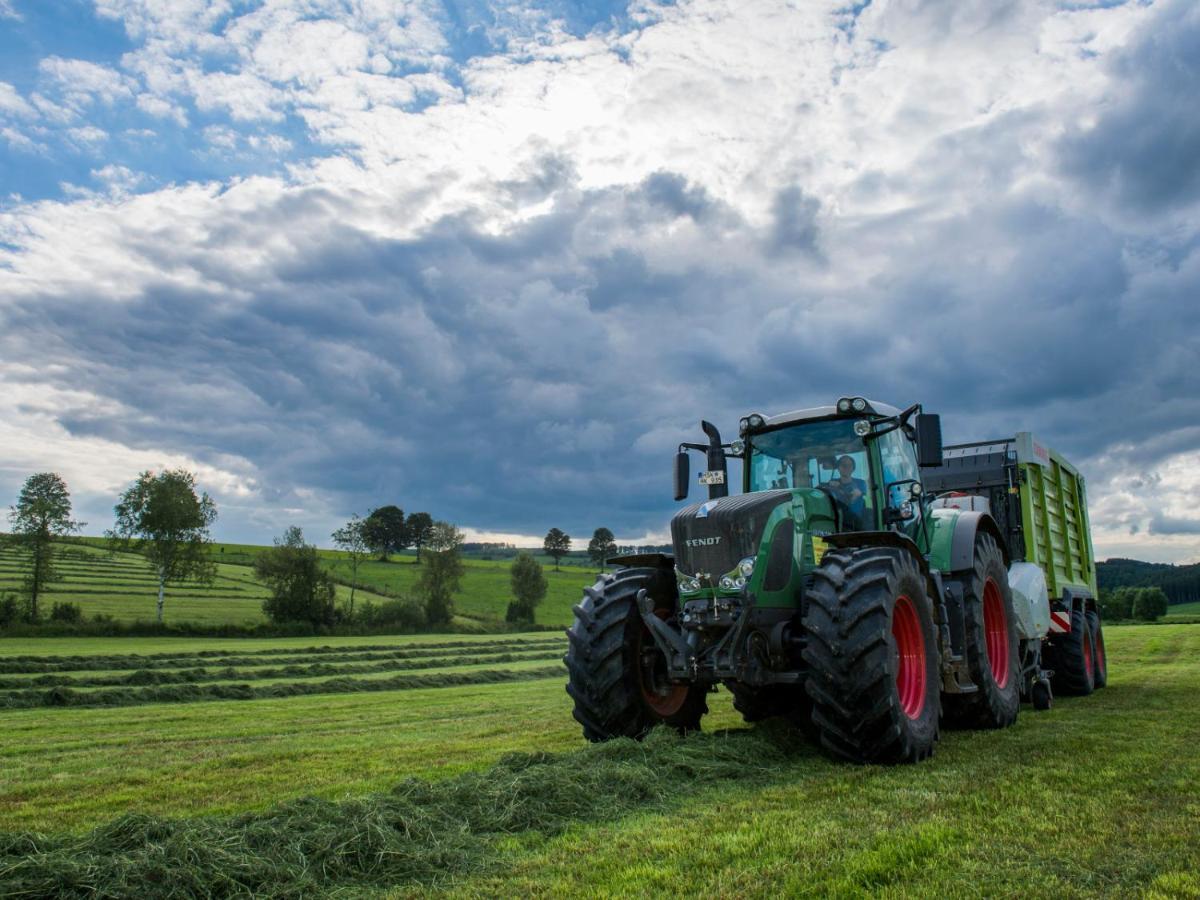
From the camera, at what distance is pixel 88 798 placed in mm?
7395

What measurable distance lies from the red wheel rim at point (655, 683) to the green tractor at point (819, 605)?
13mm

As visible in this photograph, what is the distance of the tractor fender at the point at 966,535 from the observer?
9570 millimetres

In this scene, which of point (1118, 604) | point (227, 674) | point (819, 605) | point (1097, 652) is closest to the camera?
point (819, 605)

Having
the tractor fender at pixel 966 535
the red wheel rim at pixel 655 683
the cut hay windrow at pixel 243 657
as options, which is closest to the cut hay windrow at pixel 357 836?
the red wheel rim at pixel 655 683

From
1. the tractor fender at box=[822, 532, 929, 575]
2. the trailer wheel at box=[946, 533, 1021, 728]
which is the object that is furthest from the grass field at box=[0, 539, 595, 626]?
the tractor fender at box=[822, 532, 929, 575]

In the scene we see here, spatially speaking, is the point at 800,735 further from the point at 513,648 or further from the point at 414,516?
the point at 414,516

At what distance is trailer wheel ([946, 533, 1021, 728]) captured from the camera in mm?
9242

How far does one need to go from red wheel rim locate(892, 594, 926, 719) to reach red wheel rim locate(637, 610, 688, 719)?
1897mm

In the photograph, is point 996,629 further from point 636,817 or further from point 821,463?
point 636,817

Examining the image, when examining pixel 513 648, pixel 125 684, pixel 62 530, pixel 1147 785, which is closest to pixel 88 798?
pixel 1147 785

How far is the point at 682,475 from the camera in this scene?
9148 millimetres

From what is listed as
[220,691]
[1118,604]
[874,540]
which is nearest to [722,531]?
[874,540]

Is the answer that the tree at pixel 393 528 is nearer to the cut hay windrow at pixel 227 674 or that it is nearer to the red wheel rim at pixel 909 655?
the cut hay windrow at pixel 227 674

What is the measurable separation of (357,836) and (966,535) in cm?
724
